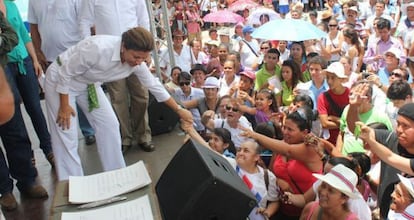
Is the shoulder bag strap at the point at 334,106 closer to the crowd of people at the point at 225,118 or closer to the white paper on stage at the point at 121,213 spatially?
the crowd of people at the point at 225,118

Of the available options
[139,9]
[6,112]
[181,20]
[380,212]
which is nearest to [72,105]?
[139,9]

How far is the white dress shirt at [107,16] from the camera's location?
3678 mm

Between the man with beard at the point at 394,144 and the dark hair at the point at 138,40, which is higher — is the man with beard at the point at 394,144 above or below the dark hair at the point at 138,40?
below

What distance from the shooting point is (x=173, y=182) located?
2141 mm

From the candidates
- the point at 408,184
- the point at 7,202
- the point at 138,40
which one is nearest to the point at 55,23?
the point at 138,40

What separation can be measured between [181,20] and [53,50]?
311 inches

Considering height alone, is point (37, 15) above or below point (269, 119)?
above

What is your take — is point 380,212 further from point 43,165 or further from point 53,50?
point 53,50

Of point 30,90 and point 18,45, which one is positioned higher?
point 18,45

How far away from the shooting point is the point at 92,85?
314 centimetres

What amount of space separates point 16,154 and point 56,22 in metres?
1.41

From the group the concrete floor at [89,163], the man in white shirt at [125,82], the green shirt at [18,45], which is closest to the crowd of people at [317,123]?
the concrete floor at [89,163]

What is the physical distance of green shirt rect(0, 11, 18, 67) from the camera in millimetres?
2668

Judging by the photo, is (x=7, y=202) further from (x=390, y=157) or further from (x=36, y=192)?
(x=390, y=157)
